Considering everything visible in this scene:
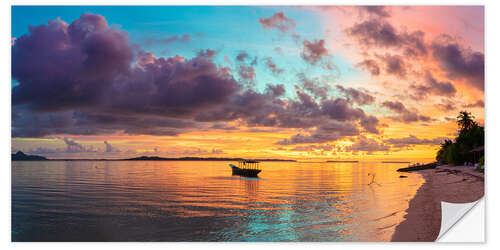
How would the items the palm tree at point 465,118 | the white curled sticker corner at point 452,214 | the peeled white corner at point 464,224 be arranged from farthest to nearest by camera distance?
the palm tree at point 465,118
the white curled sticker corner at point 452,214
the peeled white corner at point 464,224

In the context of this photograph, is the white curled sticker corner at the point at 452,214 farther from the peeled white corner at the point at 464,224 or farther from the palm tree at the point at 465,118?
the palm tree at the point at 465,118

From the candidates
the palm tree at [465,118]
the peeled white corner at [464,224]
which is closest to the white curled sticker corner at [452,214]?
the peeled white corner at [464,224]

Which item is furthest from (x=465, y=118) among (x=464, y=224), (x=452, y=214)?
(x=464, y=224)

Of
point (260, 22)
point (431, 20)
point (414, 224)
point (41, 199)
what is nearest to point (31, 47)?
point (260, 22)

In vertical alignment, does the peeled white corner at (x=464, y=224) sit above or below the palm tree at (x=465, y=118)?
below

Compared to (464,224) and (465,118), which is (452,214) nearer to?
(464,224)

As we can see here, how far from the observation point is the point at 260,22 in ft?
42.6

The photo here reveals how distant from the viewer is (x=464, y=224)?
1095cm

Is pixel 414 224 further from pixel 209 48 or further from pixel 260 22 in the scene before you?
pixel 209 48

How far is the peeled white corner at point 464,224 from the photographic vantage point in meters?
10.6

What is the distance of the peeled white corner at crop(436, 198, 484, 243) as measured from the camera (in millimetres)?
10555

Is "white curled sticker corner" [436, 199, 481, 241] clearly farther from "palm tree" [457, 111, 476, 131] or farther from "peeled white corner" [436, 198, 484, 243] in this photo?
"palm tree" [457, 111, 476, 131]

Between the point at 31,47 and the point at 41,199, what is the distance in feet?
41.5

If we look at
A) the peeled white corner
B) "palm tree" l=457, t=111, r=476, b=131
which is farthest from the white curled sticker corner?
"palm tree" l=457, t=111, r=476, b=131
